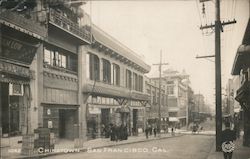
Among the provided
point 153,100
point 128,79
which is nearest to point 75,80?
point 128,79

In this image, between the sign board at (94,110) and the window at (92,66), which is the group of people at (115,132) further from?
the window at (92,66)

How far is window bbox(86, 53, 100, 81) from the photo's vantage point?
2089 centimetres

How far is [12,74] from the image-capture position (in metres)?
12.5

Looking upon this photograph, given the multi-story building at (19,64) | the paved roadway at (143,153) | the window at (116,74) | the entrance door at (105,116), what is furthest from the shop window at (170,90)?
the multi-story building at (19,64)

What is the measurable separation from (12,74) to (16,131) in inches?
106

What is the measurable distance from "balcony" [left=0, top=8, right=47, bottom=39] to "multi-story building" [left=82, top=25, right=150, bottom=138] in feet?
19.1

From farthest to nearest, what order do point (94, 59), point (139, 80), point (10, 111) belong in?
point (139, 80)
point (94, 59)
point (10, 111)

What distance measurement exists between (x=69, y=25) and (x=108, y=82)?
26.0 feet

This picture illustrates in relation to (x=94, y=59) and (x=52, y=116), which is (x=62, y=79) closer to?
(x=52, y=116)

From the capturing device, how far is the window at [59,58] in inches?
652

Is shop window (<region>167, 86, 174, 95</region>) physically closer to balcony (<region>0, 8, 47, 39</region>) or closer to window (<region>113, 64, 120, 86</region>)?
window (<region>113, 64, 120, 86</region>)

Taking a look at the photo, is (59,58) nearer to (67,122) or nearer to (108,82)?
(67,122)

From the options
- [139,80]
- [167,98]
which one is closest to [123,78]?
[139,80]

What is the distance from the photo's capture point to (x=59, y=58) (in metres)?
17.7
